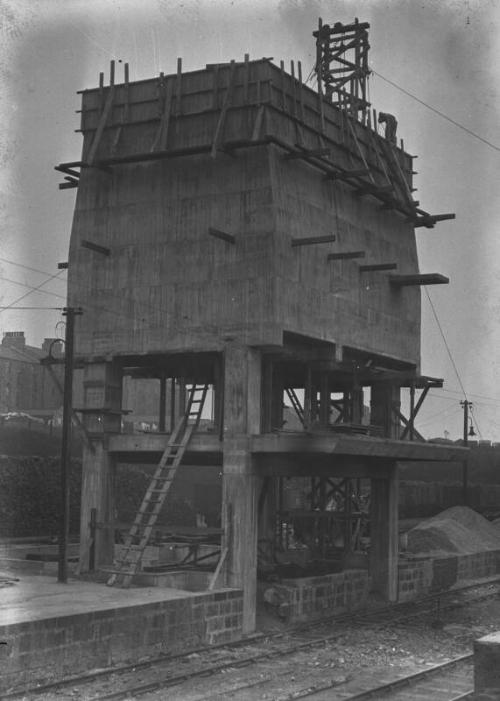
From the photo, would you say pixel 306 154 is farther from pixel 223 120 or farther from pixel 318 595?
pixel 318 595

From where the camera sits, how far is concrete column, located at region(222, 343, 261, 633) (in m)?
24.2

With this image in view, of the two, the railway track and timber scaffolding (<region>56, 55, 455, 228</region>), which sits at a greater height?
timber scaffolding (<region>56, 55, 455, 228</region>)

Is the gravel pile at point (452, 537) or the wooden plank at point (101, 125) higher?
the wooden plank at point (101, 125)

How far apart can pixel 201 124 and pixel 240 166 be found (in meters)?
1.69

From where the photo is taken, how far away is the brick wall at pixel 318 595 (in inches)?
1000

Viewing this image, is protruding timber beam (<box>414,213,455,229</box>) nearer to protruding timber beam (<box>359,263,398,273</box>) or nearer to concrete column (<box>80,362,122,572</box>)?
protruding timber beam (<box>359,263,398,273</box>)

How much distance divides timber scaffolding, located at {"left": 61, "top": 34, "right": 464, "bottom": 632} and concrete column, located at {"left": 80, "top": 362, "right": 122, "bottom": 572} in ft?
0.15

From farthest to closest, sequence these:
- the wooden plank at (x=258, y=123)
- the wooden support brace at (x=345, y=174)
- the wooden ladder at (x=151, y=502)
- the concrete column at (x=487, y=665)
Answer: the wooden support brace at (x=345, y=174)
the wooden plank at (x=258, y=123)
the wooden ladder at (x=151, y=502)
the concrete column at (x=487, y=665)

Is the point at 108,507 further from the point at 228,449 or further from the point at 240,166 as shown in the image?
the point at 240,166

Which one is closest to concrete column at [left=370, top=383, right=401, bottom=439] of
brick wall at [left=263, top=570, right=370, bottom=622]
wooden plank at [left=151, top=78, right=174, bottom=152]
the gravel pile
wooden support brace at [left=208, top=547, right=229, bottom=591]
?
brick wall at [left=263, top=570, right=370, bottom=622]

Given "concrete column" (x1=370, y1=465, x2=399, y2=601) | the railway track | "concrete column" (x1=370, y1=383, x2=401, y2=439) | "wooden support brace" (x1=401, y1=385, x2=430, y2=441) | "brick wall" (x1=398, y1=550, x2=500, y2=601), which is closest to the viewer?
the railway track

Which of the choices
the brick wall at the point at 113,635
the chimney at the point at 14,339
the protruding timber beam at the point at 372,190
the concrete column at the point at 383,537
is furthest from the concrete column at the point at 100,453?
the chimney at the point at 14,339

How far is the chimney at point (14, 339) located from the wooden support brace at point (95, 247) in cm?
4952

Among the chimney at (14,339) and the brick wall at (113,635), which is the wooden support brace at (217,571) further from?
the chimney at (14,339)
